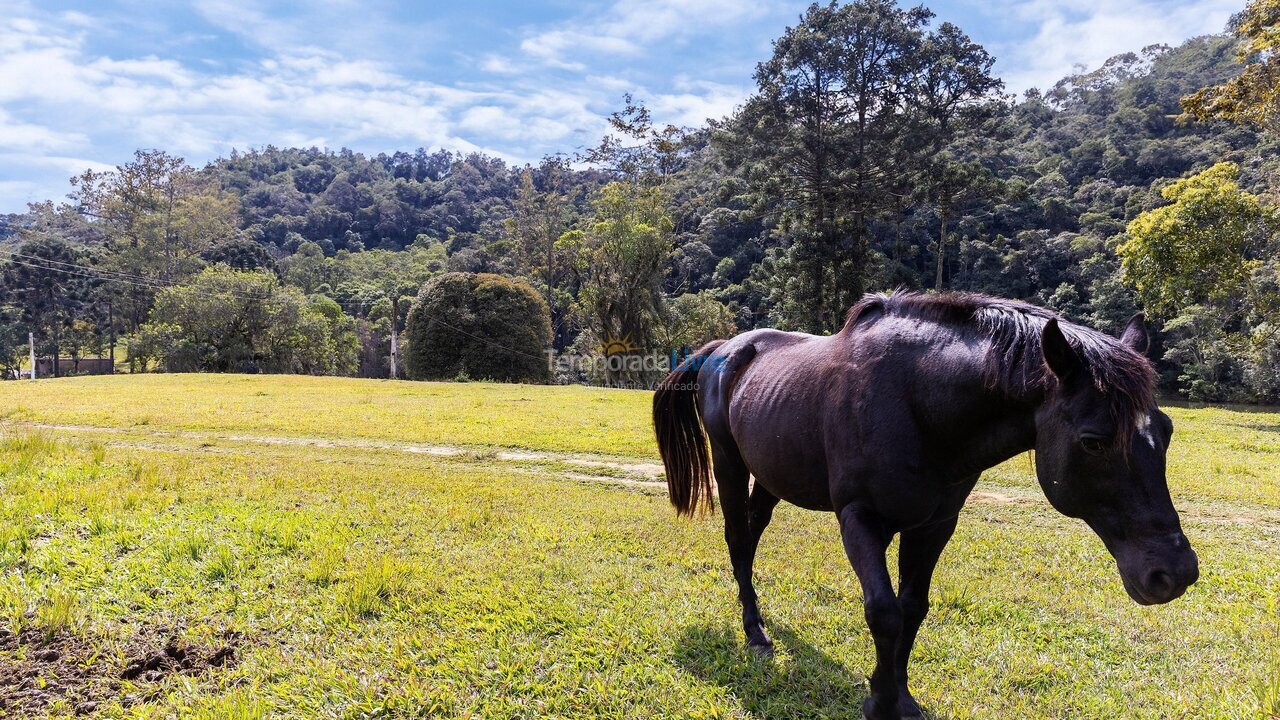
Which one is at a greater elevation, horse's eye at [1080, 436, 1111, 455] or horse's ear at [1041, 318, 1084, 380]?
horse's ear at [1041, 318, 1084, 380]

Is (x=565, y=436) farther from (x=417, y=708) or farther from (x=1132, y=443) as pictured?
(x=1132, y=443)

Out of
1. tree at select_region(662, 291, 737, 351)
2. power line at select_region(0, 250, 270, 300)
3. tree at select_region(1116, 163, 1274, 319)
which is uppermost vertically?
power line at select_region(0, 250, 270, 300)

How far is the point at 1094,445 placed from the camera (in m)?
1.93

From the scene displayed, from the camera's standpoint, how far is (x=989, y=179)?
22750 millimetres

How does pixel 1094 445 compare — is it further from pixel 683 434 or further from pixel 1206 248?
pixel 1206 248

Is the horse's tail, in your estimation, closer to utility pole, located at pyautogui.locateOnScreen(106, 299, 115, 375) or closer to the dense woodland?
the dense woodland

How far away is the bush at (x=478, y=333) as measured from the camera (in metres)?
29.3

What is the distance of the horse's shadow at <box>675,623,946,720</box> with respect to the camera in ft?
9.02

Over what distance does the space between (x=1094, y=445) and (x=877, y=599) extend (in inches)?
37.0

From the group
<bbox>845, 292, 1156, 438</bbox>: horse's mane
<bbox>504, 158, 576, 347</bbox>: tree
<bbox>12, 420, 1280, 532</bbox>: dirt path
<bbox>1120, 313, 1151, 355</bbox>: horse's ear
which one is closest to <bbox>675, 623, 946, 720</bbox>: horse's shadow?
<bbox>845, 292, 1156, 438</bbox>: horse's mane

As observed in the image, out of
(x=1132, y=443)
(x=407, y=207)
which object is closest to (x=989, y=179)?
(x=1132, y=443)

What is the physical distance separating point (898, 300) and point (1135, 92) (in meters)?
87.1

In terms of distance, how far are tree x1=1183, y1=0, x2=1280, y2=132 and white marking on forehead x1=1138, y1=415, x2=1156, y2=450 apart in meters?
15.9

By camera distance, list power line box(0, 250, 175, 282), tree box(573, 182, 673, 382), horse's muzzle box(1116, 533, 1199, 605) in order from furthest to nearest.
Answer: power line box(0, 250, 175, 282) → tree box(573, 182, 673, 382) → horse's muzzle box(1116, 533, 1199, 605)
